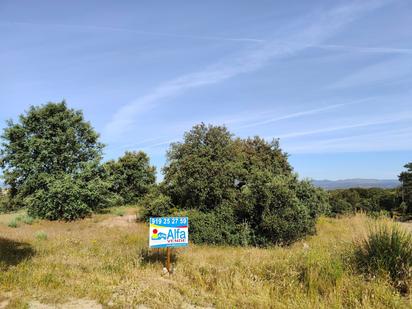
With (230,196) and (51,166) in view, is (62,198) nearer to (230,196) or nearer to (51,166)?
(51,166)

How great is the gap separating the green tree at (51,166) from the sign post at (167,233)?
13.4 metres

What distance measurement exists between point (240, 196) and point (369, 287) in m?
10.1

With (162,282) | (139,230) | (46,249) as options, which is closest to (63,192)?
(139,230)

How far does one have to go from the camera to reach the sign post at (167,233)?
6.97m

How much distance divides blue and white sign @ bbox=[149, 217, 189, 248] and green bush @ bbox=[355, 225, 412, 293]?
380cm

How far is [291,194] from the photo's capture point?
13.8m

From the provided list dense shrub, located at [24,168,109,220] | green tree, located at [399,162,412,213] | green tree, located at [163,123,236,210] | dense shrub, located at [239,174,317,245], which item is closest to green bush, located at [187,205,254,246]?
dense shrub, located at [239,174,317,245]

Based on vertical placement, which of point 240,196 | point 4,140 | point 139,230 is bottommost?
point 139,230

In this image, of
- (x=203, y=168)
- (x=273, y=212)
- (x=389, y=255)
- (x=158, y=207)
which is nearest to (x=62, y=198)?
(x=158, y=207)

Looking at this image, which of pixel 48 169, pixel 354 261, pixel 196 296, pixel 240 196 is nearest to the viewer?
pixel 196 296

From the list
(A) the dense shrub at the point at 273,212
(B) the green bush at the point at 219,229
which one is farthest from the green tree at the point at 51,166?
(A) the dense shrub at the point at 273,212

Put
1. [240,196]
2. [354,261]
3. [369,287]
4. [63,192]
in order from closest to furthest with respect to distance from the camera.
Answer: [369,287] → [354,261] → [240,196] → [63,192]

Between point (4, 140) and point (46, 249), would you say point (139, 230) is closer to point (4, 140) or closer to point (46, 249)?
point (46, 249)

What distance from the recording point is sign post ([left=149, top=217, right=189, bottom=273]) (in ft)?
22.9
